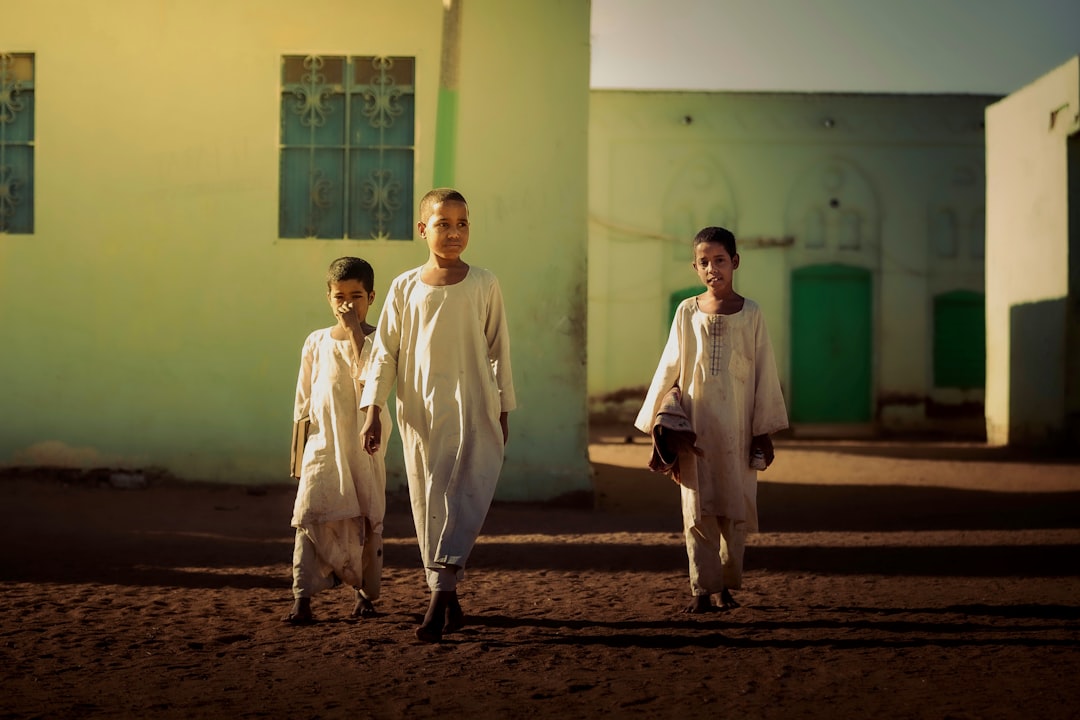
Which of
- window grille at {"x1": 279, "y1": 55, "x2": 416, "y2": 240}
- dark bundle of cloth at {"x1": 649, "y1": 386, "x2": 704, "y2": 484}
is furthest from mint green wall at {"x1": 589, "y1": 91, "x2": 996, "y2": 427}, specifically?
dark bundle of cloth at {"x1": 649, "y1": 386, "x2": 704, "y2": 484}

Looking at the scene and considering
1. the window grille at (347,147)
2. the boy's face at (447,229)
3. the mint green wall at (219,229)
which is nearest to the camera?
the boy's face at (447,229)

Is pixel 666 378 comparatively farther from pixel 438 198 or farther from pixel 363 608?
pixel 363 608

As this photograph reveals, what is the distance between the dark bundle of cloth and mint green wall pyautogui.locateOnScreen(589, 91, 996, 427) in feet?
50.6

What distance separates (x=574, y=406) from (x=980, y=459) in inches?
272

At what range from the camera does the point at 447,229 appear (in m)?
4.76

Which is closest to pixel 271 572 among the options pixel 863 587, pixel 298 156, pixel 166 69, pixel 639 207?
pixel 863 587

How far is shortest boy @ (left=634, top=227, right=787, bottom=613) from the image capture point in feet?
17.3

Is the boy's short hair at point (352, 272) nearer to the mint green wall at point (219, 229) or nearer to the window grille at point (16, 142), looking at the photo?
the mint green wall at point (219, 229)

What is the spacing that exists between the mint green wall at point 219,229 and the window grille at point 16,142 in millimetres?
132

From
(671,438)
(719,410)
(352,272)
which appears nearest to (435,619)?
(671,438)

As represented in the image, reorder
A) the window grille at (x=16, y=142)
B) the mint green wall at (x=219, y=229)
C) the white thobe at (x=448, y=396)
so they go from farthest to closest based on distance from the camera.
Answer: the window grille at (x=16, y=142) < the mint green wall at (x=219, y=229) < the white thobe at (x=448, y=396)

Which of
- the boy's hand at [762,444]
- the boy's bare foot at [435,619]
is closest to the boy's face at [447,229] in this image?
the boy's bare foot at [435,619]

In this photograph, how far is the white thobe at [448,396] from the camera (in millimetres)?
4637

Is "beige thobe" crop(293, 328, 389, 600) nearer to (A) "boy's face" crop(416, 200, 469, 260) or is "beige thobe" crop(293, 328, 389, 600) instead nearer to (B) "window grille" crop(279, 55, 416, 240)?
(A) "boy's face" crop(416, 200, 469, 260)
